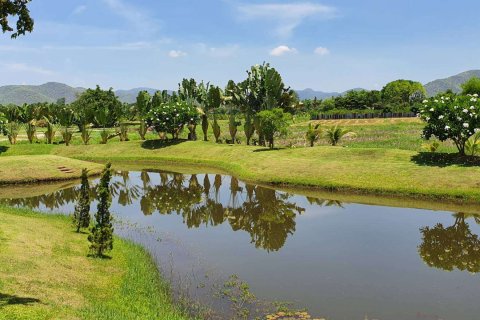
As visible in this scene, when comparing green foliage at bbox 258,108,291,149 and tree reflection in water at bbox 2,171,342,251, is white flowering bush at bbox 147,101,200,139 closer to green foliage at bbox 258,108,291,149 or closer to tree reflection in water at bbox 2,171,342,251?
green foliage at bbox 258,108,291,149

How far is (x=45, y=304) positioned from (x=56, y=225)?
12.2m

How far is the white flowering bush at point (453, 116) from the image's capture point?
111 feet

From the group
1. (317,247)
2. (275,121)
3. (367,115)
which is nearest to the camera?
(317,247)

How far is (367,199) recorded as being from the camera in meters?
32.0

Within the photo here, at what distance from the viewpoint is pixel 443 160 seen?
119 feet

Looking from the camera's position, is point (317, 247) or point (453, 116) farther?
point (453, 116)

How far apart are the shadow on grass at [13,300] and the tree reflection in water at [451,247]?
52.5 ft

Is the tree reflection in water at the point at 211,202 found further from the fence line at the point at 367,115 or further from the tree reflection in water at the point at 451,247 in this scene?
the fence line at the point at 367,115

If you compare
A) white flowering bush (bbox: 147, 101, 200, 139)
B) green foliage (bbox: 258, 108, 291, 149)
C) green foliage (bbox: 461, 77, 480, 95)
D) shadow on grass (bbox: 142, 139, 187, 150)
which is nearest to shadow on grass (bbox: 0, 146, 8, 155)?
shadow on grass (bbox: 142, 139, 187, 150)

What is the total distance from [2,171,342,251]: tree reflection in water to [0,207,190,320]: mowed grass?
278 inches

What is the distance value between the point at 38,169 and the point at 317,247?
104 ft

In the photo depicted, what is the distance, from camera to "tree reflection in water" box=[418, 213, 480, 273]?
62.3ft

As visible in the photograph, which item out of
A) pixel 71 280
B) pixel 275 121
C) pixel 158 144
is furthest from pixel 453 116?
pixel 158 144

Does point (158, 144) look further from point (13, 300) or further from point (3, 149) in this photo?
point (13, 300)
